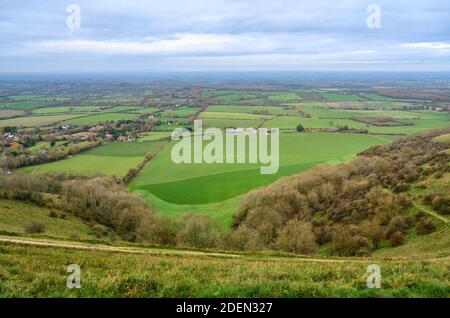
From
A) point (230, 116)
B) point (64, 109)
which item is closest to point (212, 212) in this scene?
point (230, 116)

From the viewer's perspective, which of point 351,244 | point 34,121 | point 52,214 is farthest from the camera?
point 34,121

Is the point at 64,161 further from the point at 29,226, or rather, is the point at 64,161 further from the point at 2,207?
the point at 29,226

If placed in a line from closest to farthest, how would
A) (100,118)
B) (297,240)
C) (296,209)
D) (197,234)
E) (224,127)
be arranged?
(297,240) < (197,234) < (296,209) < (224,127) < (100,118)

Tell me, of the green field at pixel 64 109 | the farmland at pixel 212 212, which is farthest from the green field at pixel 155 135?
the green field at pixel 64 109

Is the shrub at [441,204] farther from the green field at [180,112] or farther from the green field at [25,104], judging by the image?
the green field at [25,104]

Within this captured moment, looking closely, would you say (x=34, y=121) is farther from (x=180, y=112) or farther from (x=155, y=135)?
(x=155, y=135)
